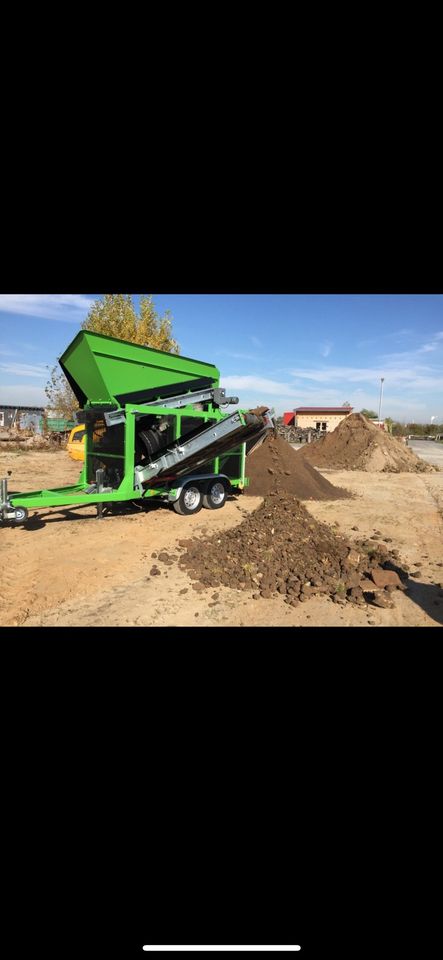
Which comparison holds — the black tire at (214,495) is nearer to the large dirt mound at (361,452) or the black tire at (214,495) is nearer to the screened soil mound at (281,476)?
the screened soil mound at (281,476)

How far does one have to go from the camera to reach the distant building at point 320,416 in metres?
38.2

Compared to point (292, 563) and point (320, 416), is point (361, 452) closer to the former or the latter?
point (292, 563)

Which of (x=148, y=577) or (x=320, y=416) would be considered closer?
(x=148, y=577)

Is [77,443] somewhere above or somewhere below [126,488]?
above

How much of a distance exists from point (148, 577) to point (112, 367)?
11.3ft

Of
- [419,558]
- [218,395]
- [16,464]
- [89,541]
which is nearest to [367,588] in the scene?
[419,558]

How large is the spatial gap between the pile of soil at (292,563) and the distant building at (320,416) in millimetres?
32068

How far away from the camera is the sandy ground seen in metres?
4.19

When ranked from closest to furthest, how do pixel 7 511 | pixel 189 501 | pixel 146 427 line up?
pixel 7 511 → pixel 146 427 → pixel 189 501

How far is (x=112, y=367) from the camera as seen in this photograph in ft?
22.2

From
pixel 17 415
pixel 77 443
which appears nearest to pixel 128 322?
pixel 77 443

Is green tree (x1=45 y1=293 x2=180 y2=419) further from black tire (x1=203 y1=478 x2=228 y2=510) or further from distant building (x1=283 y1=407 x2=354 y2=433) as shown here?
distant building (x1=283 y1=407 x2=354 y2=433)

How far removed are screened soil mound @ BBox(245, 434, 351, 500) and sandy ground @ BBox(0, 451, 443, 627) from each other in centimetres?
158

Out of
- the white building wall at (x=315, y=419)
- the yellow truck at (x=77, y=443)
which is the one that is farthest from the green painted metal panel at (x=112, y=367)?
the white building wall at (x=315, y=419)
